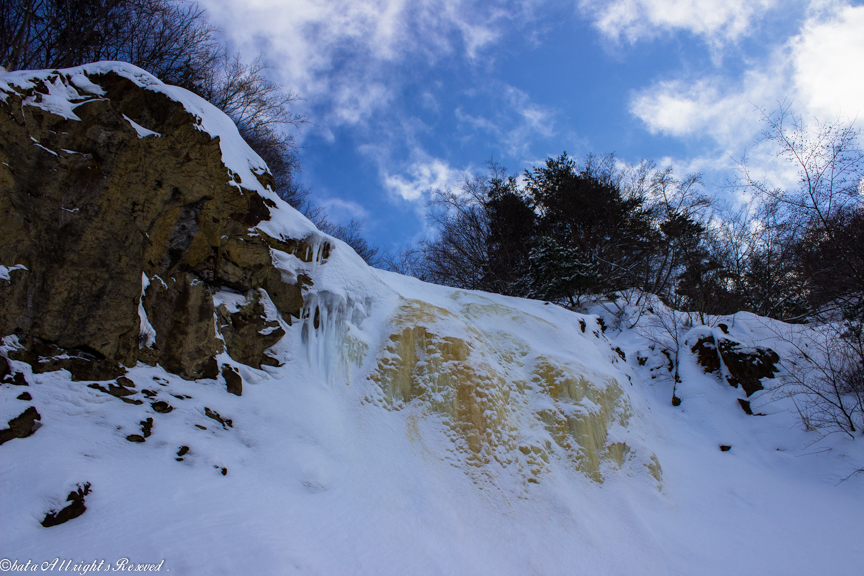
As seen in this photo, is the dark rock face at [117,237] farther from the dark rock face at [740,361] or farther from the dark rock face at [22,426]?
the dark rock face at [740,361]

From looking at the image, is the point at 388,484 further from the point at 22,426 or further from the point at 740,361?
the point at 740,361

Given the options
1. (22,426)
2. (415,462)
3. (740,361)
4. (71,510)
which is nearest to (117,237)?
(22,426)

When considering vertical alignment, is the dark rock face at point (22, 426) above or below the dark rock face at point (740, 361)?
below

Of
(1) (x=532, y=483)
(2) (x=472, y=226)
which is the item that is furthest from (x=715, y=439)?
(2) (x=472, y=226)

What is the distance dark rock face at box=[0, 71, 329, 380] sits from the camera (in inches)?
147

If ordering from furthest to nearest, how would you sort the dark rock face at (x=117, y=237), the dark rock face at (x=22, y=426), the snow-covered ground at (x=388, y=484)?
the dark rock face at (x=117, y=237) → the dark rock face at (x=22, y=426) → the snow-covered ground at (x=388, y=484)

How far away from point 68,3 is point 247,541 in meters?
10.7

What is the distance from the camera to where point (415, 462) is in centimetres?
481

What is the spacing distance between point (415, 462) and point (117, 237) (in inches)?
168

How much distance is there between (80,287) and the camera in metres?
3.95

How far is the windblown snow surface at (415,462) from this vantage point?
2982mm

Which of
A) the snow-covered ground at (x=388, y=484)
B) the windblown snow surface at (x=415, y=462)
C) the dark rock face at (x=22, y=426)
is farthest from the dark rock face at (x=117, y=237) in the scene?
the dark rock face at (x=22, y=426)

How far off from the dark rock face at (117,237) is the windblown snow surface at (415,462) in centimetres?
27

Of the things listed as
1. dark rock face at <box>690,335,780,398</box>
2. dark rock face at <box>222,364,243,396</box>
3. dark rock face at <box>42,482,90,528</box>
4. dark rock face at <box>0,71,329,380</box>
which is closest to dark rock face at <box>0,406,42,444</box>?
dark rock face at <box>0,71,329,380</box>
